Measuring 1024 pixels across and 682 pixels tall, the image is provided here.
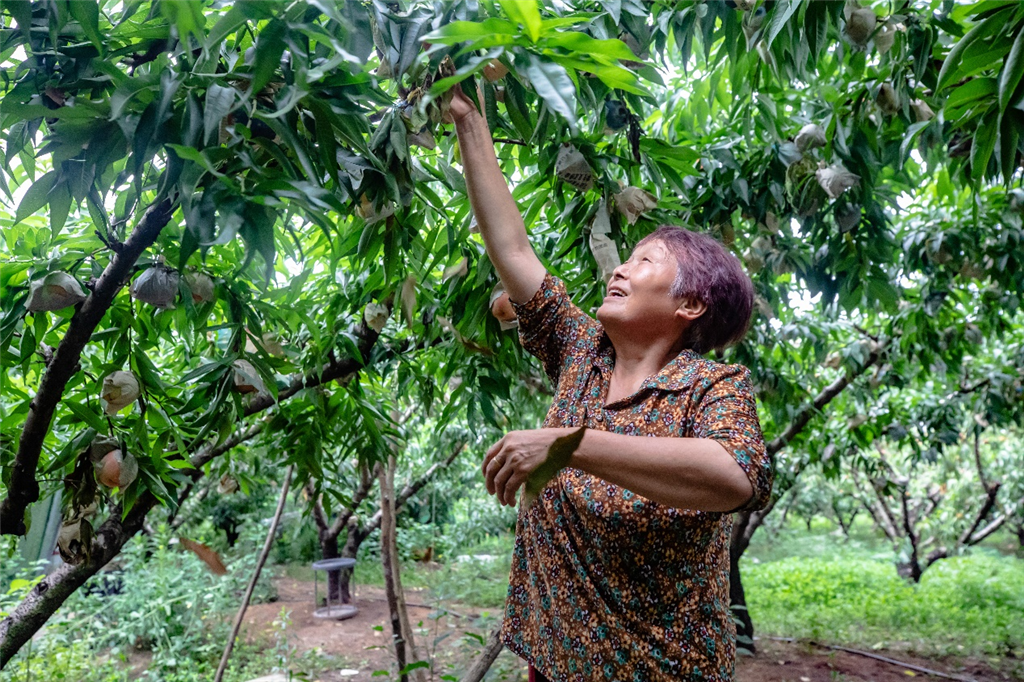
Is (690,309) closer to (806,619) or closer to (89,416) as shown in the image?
(89,416)

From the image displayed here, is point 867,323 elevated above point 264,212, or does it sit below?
above

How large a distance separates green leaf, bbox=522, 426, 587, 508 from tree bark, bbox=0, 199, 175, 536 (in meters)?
0.48

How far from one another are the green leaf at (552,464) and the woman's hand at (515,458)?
0.07ft

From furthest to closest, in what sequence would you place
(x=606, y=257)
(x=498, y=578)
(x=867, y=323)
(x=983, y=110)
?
(x=498, y=578) < (x=867, y=323) < (x=606, y=257) < (x=983, y=110)

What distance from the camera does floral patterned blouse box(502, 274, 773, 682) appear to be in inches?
34.3

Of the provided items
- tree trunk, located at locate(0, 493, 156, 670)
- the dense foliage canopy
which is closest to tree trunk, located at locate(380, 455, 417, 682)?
the dense foliage canopy

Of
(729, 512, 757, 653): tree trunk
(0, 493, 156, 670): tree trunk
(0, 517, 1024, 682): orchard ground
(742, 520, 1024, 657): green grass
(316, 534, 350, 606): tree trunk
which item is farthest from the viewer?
(742, 520, 1024, 657): green grass

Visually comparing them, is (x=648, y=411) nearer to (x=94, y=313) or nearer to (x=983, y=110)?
(x=983, y=110)

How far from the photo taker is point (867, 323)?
3840mm

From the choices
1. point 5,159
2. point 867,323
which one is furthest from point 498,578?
point 5,159

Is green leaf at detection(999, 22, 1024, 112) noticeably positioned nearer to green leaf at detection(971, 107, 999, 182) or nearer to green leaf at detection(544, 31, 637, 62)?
green leaf at detection(971, 107, 999, 182)

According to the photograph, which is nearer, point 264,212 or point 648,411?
point 264,212

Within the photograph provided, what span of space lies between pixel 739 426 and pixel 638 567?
0.24 m

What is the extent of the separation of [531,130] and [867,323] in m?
3.43
